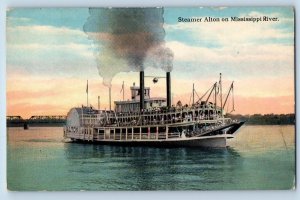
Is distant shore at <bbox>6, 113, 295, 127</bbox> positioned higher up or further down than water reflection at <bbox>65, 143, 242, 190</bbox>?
higher up


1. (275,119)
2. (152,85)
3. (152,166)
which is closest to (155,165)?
(152,166)

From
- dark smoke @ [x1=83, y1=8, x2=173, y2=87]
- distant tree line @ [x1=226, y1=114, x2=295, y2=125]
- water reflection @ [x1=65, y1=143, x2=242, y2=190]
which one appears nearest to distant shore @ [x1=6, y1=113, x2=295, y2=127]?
distant tree line @ [x1=226, y1=114, x2=295, y2=125]

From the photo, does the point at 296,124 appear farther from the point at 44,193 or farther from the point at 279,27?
the point at 44,193

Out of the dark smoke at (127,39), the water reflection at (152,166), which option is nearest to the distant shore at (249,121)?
the water reflection at (152,166)

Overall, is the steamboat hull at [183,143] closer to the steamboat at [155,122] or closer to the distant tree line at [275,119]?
the steamboat at [155,122]

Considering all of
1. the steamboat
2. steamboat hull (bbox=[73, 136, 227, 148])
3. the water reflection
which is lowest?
the water reflection

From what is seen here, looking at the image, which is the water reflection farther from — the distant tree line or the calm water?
the distant tree line

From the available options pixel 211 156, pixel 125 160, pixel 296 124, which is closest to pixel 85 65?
pixel 125 160
